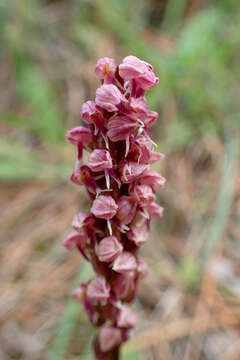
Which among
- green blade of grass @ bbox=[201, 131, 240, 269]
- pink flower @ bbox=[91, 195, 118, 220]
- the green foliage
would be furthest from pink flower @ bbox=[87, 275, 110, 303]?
the green foliage

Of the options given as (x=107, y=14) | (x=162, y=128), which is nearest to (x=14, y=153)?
(x=162, y=128)

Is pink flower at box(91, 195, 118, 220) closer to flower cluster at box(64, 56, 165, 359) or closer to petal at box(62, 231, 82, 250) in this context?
flower cluster at box(64, 56, 165, 359)

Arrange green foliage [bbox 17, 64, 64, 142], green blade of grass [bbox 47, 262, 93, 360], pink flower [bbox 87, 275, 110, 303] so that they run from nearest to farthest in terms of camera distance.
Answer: pink flower [bbox 87, 275, 110, 303] < green blade of grass [bbox 47, 262, 93, 360] < green foliage [bbox 17, 64, 64, 142]

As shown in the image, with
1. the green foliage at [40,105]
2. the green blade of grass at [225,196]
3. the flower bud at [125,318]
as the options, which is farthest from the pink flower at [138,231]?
the green foliage at [40,105]

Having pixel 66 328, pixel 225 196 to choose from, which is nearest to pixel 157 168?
pixel 225 196

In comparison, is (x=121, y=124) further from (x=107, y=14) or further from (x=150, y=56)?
(x=107, y=14)

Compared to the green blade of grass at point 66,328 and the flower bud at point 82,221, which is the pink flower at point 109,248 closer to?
the flower bud at point 82,221
